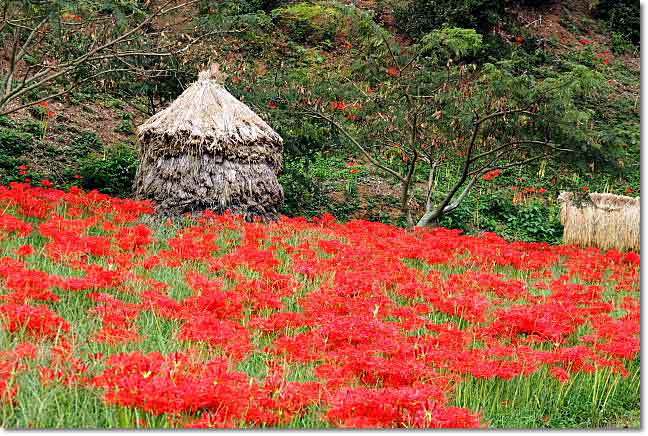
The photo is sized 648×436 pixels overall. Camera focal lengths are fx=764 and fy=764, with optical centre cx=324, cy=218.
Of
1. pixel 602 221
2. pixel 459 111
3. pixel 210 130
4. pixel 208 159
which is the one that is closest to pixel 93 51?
pixel 210 130

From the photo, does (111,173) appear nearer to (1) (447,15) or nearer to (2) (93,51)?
(2) (93,51)

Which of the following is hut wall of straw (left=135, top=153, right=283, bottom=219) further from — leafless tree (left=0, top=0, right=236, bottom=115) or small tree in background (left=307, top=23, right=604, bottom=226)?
small tree in background (left=307, top=23, right=604, bottom=226)

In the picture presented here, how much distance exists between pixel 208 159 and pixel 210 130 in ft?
1.00

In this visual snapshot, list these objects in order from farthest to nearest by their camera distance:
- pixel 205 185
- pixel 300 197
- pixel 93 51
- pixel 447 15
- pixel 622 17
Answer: pixel 622 17 → pixel 447 15 → pixel 300 197 → pixel 205 185 → pixel 93 51

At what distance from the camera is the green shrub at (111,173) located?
1036 centimetres

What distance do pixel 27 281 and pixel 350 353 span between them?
5.61 feet

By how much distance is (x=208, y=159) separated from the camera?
774 centimetres

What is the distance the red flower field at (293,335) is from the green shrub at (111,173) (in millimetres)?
3657

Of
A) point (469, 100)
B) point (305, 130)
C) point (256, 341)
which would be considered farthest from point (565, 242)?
point (256, 341)

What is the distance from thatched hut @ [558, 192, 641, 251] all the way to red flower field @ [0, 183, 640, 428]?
1.83 meters

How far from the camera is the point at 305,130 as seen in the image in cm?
955

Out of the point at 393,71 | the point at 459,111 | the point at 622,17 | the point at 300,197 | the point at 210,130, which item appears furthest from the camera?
the point at 622,17

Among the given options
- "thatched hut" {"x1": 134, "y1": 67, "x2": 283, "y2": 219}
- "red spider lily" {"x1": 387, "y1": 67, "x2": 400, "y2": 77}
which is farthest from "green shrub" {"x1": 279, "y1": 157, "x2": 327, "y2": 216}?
"thatched hut" {"x1": 134, "y1": 67, "x2": 283, "y2": 219}

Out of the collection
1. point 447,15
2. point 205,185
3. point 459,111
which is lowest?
point 205,185
